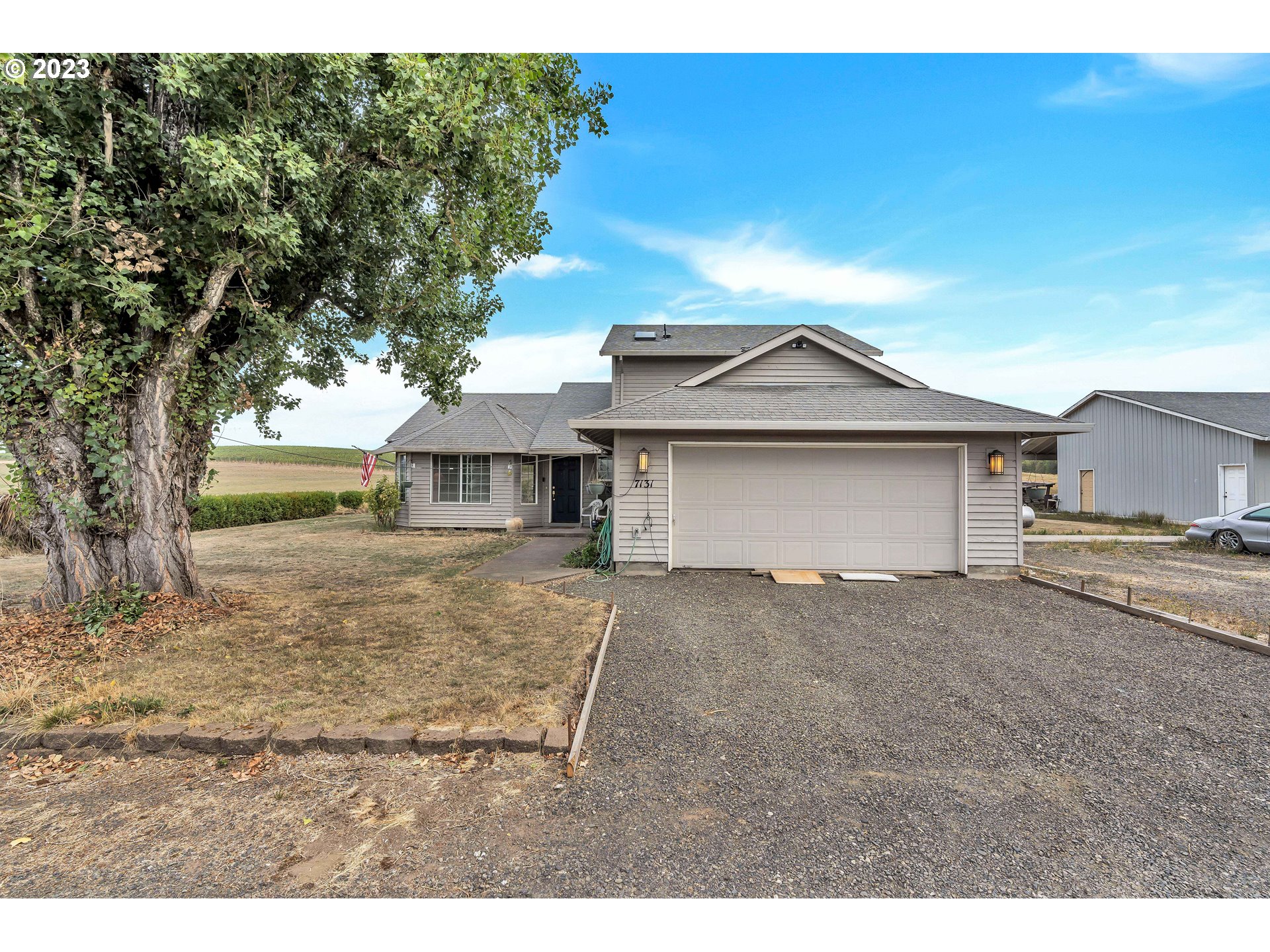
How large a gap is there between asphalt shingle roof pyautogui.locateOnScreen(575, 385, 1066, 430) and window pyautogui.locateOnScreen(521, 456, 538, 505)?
272 inches

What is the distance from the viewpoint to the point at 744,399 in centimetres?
934

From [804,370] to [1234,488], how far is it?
14.8m

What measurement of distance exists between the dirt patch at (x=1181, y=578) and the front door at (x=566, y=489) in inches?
448

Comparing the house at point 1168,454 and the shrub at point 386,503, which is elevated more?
the house at point 1168,454

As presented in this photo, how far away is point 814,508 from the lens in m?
8.79

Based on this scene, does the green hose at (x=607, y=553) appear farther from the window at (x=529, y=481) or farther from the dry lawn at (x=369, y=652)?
the window at (x=529, y=481)

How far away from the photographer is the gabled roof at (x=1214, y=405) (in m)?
15.2

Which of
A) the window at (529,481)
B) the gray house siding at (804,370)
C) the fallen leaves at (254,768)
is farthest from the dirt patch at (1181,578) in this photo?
the window at (529,481)

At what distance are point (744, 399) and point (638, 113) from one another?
5.99 meters

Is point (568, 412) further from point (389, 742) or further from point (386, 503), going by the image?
point (389, 742)

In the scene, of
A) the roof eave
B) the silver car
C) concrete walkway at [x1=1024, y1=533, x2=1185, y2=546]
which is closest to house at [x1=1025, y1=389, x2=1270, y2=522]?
concrete walkway at [x1=1024, y1=533, x2=1185, y2=546]
